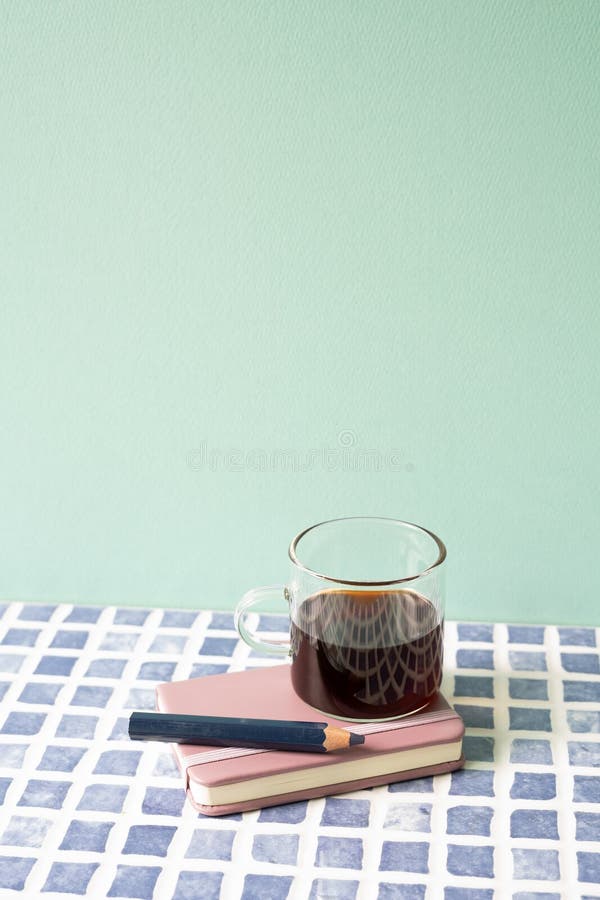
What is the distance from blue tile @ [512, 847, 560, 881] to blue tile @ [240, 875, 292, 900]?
16cm

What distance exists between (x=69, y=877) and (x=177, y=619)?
0.37 meters

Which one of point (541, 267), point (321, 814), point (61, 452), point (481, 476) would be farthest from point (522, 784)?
point (61, 452)

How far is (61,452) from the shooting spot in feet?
3.37

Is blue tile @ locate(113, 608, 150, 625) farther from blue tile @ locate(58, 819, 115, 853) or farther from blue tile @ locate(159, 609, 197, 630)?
blue tile @ locate(58, 819, 115, 853)

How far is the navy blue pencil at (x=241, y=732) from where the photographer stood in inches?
29.4

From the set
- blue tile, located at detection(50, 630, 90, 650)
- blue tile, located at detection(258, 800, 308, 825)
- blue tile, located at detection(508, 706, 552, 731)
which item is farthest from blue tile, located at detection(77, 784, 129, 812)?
blue tile, located at detection(508, 706, 552, 731)

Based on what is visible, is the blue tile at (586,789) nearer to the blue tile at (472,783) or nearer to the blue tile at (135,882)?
the blue tile at (472,783)

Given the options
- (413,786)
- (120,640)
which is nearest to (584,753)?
(413,786)

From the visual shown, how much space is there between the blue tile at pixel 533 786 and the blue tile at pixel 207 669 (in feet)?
0.95

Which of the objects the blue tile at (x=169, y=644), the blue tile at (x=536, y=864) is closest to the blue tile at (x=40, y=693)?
the blue tile at (x=169, y=644)

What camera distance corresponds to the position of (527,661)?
0.95 m

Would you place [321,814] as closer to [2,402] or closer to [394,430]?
[394,430]

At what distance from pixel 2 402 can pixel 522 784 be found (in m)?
0.61

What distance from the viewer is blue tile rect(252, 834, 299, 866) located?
699 mm
